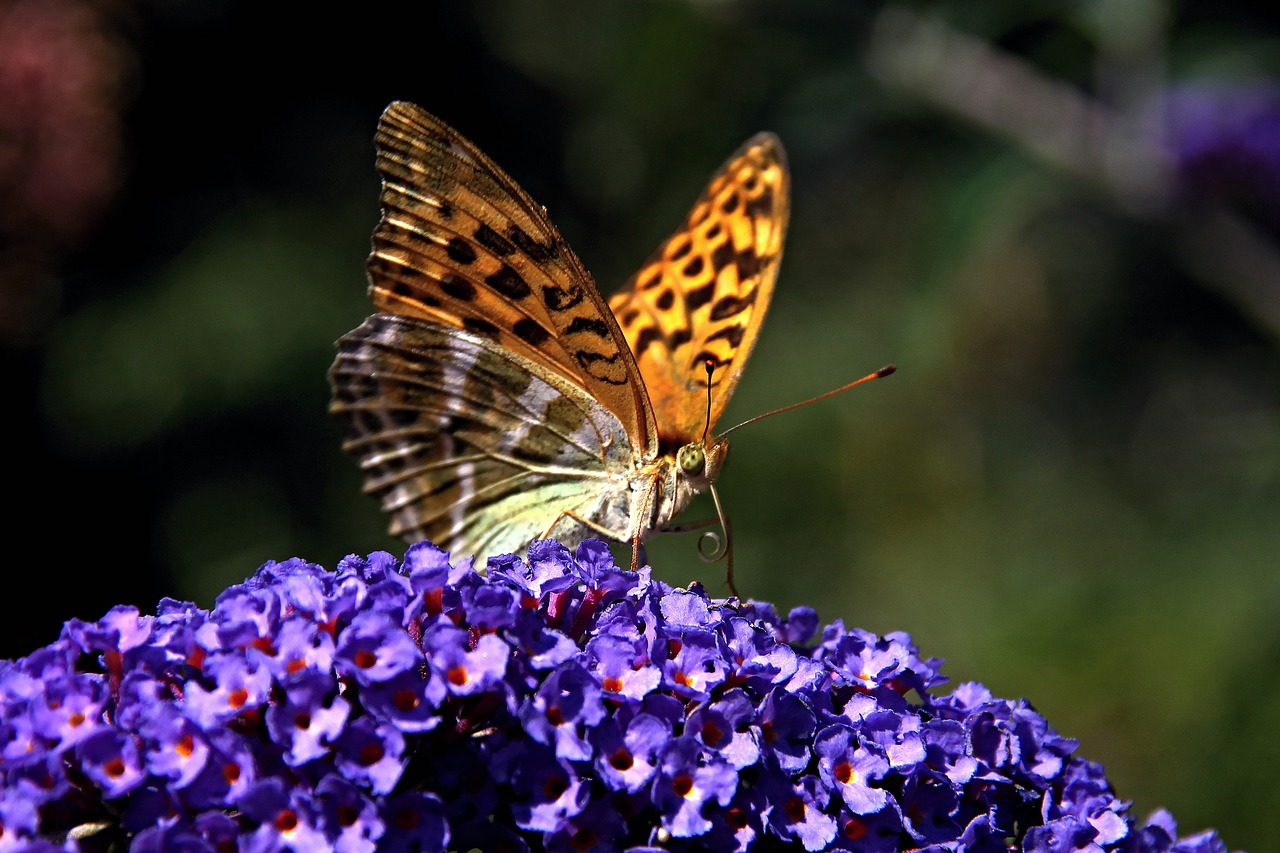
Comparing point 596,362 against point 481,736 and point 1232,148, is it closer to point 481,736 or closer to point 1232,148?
point 481,736

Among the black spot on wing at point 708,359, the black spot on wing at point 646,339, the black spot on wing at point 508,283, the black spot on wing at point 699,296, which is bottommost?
the black spot on wing at point 508,283

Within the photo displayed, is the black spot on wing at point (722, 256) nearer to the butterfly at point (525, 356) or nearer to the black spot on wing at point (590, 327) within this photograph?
the butterfly at point (525, 356)

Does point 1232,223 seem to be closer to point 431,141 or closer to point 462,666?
point 431,141

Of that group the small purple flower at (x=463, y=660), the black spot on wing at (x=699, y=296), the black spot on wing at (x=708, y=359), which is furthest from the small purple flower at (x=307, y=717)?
the black spot on wing at (x=699, y=296)

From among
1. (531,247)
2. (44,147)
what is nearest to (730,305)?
(531,247)

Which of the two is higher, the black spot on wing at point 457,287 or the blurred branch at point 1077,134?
the blurred branch at point 1077,134

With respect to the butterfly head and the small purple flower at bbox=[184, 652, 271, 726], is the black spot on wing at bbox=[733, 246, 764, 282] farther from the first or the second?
the small purple flower at bbox=[184, 652, 271, 726]

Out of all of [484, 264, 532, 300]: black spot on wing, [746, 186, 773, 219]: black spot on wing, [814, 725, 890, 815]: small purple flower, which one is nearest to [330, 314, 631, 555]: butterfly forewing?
[484, 264, 532, 300]: black spot on wing
